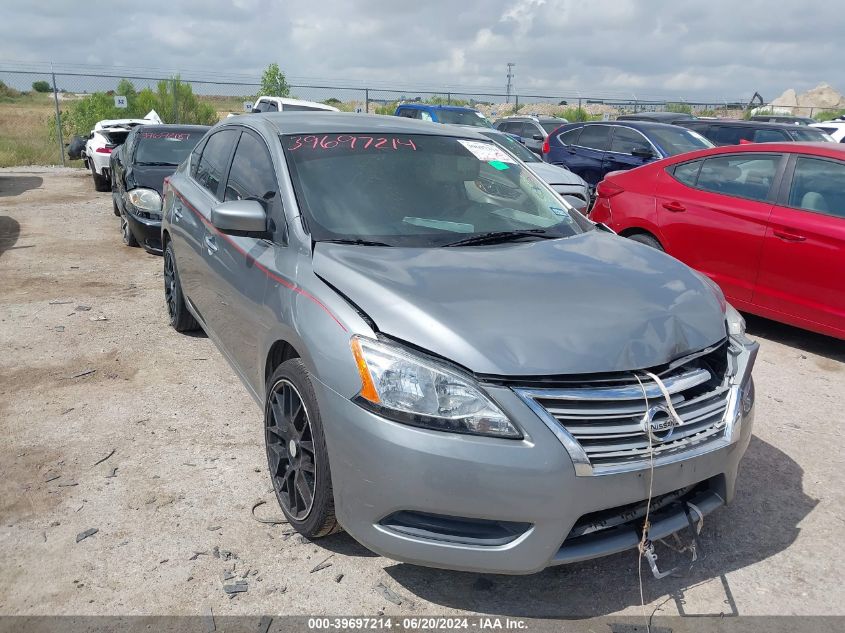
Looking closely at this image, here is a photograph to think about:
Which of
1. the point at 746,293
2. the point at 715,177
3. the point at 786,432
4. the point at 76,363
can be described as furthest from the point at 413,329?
the point at 715,177

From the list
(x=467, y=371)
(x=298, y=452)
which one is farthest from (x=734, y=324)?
(x=298, y=452)

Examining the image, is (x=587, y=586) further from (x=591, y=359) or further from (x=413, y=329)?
(x=413, y=329)

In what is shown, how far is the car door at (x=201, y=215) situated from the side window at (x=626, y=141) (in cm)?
840

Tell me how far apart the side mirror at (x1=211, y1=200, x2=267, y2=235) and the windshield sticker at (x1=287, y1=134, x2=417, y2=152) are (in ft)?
1.68

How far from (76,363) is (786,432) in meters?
4.71

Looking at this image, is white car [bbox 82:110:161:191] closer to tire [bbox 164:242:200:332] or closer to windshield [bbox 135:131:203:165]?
windshield [bbox 135:131:203:165]

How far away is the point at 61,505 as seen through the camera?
3.37 meters

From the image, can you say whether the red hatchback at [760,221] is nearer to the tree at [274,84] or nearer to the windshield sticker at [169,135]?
the windshield sticker at [169,135]

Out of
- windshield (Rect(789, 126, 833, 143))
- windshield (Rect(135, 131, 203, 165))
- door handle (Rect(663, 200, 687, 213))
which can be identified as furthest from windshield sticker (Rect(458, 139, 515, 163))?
windshield (Rect(789, 126, 833, 143))

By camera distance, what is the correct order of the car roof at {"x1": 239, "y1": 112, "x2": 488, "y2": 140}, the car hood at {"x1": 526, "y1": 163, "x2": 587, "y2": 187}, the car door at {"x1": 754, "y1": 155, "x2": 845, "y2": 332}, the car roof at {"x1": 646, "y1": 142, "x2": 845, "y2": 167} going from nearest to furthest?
the car roof at {"x1": 239, "y1": 112, "x2": 488, "y2": 140}, the car door at {"x1": 754, "y1": 155, "x2": 845, "y2": 332}, the car roof at {"x1": 646, "y1": 142, "x2": 845, "y2": 167}, the car hood at {"x1": 526, "y1": 163, "x2": 587, "y2": 187}

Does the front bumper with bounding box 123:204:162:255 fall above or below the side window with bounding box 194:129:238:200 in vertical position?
below

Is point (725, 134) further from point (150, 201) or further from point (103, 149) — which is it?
point (103, 149)

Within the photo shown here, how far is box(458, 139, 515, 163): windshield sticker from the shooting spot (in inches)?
164

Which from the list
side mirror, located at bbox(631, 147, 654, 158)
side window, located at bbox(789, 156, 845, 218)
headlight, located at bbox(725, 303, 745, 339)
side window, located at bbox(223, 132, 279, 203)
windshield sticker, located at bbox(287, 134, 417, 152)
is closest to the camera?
headlight, located at bbox(725, 303, 745, 339)
